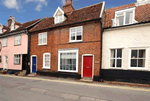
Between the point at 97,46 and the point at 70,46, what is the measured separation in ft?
10.1

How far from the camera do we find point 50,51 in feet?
34.9

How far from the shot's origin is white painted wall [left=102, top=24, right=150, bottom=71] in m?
6.80

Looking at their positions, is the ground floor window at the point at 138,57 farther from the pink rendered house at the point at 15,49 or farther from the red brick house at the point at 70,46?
the pink rendered house at the point at 15,49

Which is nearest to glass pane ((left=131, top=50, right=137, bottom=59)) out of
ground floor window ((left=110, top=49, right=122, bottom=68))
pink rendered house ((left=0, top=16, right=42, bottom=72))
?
ground floor window ((left=110, top=49, right=122, bottom=68))

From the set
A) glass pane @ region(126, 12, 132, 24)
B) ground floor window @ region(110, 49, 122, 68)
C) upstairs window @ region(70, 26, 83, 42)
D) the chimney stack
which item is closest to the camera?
ground floor window @ region(110, 49, 122, 68)

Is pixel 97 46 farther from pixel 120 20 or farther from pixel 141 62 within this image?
pixel 141 62

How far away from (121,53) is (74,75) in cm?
520

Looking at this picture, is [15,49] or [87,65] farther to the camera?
[15,49]

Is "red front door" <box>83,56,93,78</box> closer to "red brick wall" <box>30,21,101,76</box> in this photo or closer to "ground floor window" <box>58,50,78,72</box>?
"red brick wall" <box>30,21,101,76</box>

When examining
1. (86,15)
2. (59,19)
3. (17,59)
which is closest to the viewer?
(86,15)

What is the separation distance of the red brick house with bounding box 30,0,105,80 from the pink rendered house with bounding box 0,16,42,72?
124 centimetres

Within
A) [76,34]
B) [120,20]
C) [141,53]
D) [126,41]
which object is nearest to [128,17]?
[120,20]

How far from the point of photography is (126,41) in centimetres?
738

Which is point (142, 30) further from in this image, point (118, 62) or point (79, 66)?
point (79, 66)
